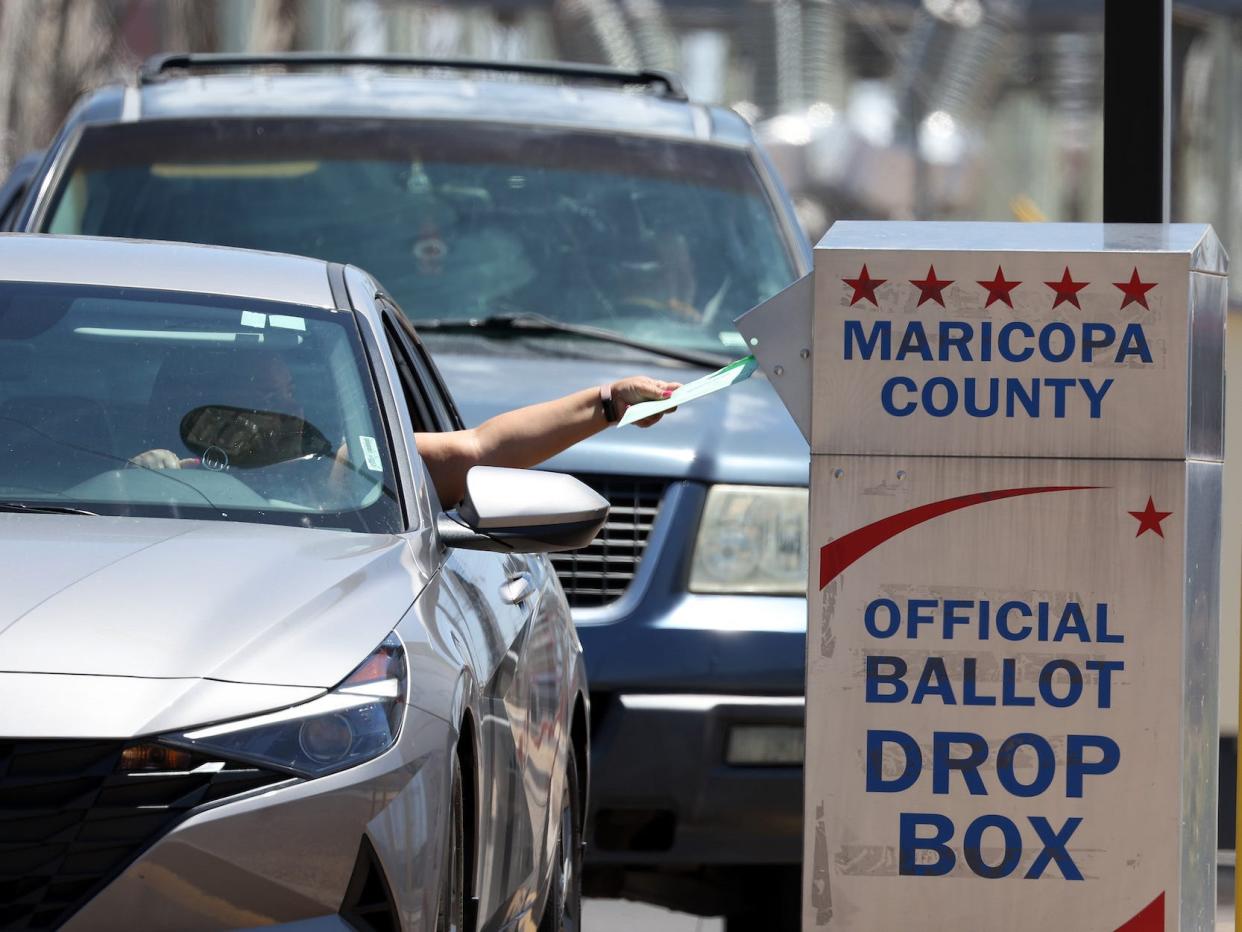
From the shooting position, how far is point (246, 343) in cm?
477

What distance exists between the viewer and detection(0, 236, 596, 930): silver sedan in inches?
133

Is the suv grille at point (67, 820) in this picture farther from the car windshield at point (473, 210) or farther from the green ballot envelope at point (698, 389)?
the car windshield at point (473, 210)

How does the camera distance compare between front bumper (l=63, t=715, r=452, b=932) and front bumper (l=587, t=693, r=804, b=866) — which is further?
front bumper (l=587, t=693, r=804, b=866)

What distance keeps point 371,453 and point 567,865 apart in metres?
1.54

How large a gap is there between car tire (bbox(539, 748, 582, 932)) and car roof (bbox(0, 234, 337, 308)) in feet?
4.12

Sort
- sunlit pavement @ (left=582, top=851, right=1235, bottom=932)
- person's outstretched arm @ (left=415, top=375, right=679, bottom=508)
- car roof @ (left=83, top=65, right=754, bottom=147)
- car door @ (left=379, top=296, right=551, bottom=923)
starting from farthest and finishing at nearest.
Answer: sunlit pavement @ (left=582, top=851, right=1235, bottom=932) < car roof @ (left=83, top=65, right=754, bottom=147) < person's outstretched arm @ (left=415, top=375, right=679, bottom=508) < car door @ (left=379, top=296, right=551, bottom=923)

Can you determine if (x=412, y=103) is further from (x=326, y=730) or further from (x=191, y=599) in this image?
(x=326, y=730)

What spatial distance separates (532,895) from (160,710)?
1764mm

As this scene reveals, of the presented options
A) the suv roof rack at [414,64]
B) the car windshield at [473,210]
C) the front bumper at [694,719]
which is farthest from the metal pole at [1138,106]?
the suv roof rack at [414,64]

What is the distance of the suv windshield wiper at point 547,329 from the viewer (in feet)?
22.8

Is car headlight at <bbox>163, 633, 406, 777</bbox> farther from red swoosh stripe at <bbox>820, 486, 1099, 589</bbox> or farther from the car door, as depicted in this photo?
red swoosh stripe at <bbox>820, 486, 1099, 589</bbox>

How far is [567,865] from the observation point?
5.73 m

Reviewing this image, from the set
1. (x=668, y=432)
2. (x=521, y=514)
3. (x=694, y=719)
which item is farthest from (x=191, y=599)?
(x=668, y=432)

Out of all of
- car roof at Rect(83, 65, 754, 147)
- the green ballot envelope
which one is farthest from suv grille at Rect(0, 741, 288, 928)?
car roof at Rect(83, 65, 754, 147)
